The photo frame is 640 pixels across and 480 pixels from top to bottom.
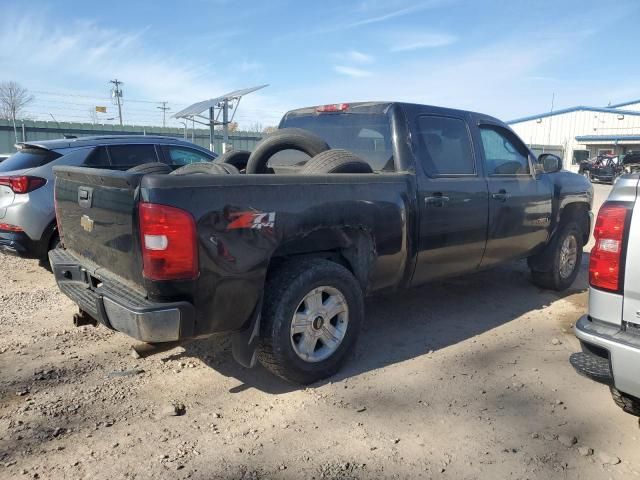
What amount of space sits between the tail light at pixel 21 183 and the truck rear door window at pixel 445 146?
14.1ft

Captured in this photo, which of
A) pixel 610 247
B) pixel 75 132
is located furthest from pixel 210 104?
pixel 75 132

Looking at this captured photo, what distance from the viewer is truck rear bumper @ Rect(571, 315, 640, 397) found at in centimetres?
235

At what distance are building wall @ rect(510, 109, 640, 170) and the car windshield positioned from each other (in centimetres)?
4138

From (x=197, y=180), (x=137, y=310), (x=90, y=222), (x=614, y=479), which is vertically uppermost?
(x=197, y=180)

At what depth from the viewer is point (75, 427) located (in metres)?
2.89

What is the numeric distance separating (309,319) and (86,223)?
63.6 inches

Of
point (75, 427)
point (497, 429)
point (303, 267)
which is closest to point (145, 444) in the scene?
point (75, 427)

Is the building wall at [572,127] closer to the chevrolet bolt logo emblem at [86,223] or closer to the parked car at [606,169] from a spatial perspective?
the parked car at [606,169]

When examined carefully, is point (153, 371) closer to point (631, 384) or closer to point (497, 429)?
point (497, 429)

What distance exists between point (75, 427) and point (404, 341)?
2.52m

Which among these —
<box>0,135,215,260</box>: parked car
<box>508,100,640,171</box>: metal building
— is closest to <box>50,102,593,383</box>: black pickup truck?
<box>0,135,215,260</box>: parked car

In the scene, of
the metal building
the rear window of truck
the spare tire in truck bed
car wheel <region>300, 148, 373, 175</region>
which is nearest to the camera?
car wheel <region>300, 148, 373, 175</region>

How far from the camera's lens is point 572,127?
150ft

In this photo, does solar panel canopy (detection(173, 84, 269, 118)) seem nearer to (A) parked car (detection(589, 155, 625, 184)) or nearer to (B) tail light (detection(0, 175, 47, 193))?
(B) tail light (detection(0, 175, 47, 193))
